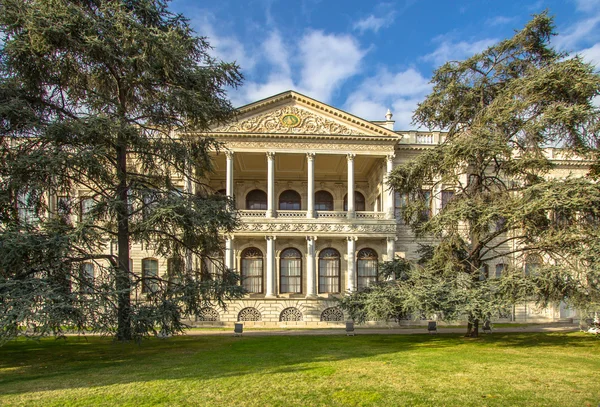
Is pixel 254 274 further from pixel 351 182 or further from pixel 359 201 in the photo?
pixel 359 201

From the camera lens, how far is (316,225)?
2708 centimetres

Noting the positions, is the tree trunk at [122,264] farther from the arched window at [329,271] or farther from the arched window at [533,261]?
the arched window at [329,271]

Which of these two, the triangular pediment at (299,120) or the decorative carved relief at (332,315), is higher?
the triangular pediment at (299,120)

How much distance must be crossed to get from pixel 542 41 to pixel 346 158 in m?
13.8

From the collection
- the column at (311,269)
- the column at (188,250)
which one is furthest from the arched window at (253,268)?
the column at (188,250)

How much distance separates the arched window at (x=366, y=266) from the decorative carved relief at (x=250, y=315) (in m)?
6.98

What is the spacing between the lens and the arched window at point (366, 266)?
28.8 metres

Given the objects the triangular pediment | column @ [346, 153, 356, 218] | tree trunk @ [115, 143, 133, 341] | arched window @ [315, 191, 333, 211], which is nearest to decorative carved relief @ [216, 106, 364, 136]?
the triangular pediment

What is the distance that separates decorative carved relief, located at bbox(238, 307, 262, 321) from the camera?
2580cm

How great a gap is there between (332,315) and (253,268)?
6067 millimetres

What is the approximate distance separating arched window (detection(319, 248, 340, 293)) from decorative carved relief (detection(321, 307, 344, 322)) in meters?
2.88

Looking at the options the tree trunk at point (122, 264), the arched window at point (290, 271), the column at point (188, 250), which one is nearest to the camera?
the tree trunk at point (122, 264)

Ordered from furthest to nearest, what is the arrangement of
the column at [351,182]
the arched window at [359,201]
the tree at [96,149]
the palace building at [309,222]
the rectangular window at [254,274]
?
the arched window at [359,201]
the rectangular window at [254,274]
the column at [351,182]
the palace building at [309,222]
the tree at [96,149]

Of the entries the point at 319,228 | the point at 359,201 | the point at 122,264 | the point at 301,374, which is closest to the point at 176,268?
the point at 122,264
